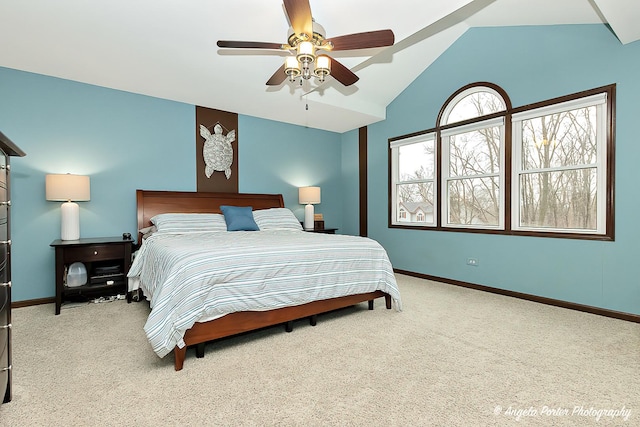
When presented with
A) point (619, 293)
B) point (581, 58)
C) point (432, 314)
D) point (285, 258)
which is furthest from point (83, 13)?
point (619, 293)

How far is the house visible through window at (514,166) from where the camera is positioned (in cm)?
315

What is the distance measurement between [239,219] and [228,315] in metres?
1.96

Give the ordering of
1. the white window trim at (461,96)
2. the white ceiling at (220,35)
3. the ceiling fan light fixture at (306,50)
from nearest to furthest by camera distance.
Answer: the ceiling fan light fixture at (306,50) → the white ceiling at (220,35) → the white window trim at (461,96)

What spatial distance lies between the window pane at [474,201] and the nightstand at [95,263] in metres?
4.10

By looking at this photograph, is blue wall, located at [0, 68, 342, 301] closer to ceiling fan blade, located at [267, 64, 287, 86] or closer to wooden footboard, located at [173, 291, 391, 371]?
ceiling fan blade, located at [267, 64, 287, 86]

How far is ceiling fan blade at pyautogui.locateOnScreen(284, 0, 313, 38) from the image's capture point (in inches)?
83.6

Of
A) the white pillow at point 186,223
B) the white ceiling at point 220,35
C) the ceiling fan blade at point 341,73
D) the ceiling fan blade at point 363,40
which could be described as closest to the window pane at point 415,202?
the white ceiling at point 220,35

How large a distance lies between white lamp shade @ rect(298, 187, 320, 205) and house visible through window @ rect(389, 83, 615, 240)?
4.77ft

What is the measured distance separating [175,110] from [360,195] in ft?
10.6

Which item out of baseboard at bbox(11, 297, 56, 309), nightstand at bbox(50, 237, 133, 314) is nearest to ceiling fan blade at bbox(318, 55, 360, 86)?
nightstand at bbox(50, 237, 133, 314)

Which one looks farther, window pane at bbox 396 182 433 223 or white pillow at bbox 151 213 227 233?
window pane at bbox 396 182 433 223

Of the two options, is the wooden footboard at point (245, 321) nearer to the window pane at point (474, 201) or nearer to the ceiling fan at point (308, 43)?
the ceiling fan at point (308, 43)

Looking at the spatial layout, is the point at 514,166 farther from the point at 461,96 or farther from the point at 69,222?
the point at 69,222

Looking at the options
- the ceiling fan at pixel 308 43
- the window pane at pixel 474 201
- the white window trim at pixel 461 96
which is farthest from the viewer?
the window pane at pixel 474 201
